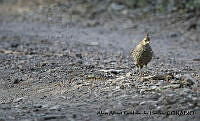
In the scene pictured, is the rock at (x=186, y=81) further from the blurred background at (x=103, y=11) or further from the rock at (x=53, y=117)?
the blurred background at (x=103, y=11)

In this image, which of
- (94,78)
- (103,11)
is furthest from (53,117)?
(103,11)

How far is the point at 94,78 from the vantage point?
24.6ft

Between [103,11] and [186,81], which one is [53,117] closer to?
[186,81]

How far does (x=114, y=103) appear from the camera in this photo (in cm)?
618

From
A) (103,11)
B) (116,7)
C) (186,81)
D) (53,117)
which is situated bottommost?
(53,117)

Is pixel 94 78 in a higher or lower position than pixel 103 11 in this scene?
lower

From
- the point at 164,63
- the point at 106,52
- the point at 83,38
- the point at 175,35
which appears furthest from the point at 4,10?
the point at 164,63

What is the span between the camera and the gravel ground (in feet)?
19.5

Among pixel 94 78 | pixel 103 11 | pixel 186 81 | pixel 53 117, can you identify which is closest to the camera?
pixel 53 117

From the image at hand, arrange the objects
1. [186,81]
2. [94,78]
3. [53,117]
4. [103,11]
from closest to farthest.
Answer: [53,117], [186,81], [94,78], [103,11]

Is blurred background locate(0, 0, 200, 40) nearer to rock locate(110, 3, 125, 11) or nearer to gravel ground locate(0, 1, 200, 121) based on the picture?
rock locate(110, 3, 125, 11)

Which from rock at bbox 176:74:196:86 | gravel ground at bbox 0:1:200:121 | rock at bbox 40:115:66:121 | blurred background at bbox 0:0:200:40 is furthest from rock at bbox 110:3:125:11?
rock at bbox 40:115:66:121

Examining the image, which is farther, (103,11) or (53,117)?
(103,11)

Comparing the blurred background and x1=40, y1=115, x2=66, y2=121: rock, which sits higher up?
the blurred background
